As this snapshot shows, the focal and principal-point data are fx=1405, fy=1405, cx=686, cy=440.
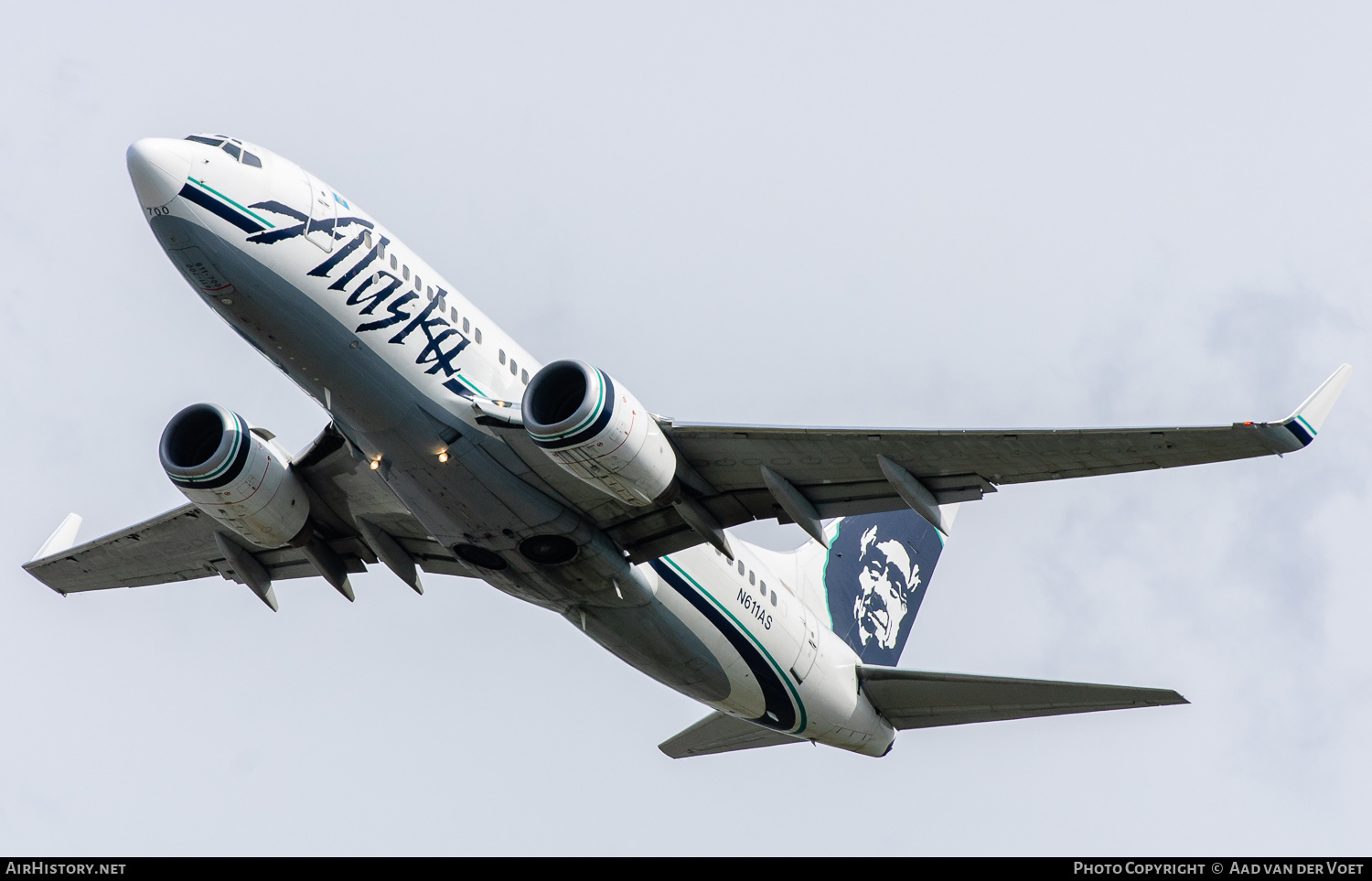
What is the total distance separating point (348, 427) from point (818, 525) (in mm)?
8137

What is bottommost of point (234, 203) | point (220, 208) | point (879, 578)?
point (220, 208)

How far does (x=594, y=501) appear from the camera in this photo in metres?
24.5

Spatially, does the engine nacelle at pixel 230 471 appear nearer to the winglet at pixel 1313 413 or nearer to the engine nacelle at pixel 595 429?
the engine nacelle at pixel 595 429

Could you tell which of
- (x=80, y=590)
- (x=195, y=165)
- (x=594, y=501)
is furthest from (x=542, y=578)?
(x=80, y=590)

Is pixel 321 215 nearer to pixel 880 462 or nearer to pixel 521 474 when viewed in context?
pixel 521 474

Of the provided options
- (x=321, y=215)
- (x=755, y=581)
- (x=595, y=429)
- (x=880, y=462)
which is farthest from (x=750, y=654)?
(x=321, y=215)

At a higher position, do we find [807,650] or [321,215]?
[321,215]

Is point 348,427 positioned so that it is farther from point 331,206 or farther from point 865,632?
point 865,632

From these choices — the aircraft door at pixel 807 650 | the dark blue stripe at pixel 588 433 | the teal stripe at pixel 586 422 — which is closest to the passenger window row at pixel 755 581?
the aircraft door at pixel 807 650

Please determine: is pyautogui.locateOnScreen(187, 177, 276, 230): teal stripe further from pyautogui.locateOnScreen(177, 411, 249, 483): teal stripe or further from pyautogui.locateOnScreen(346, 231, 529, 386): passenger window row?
pyautogui.locateOnScreen(177, 411, 249, 483): teal stripe

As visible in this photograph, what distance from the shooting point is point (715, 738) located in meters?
31.6

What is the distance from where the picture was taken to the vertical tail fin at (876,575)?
32531mm

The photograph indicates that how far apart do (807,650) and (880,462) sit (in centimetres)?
701
